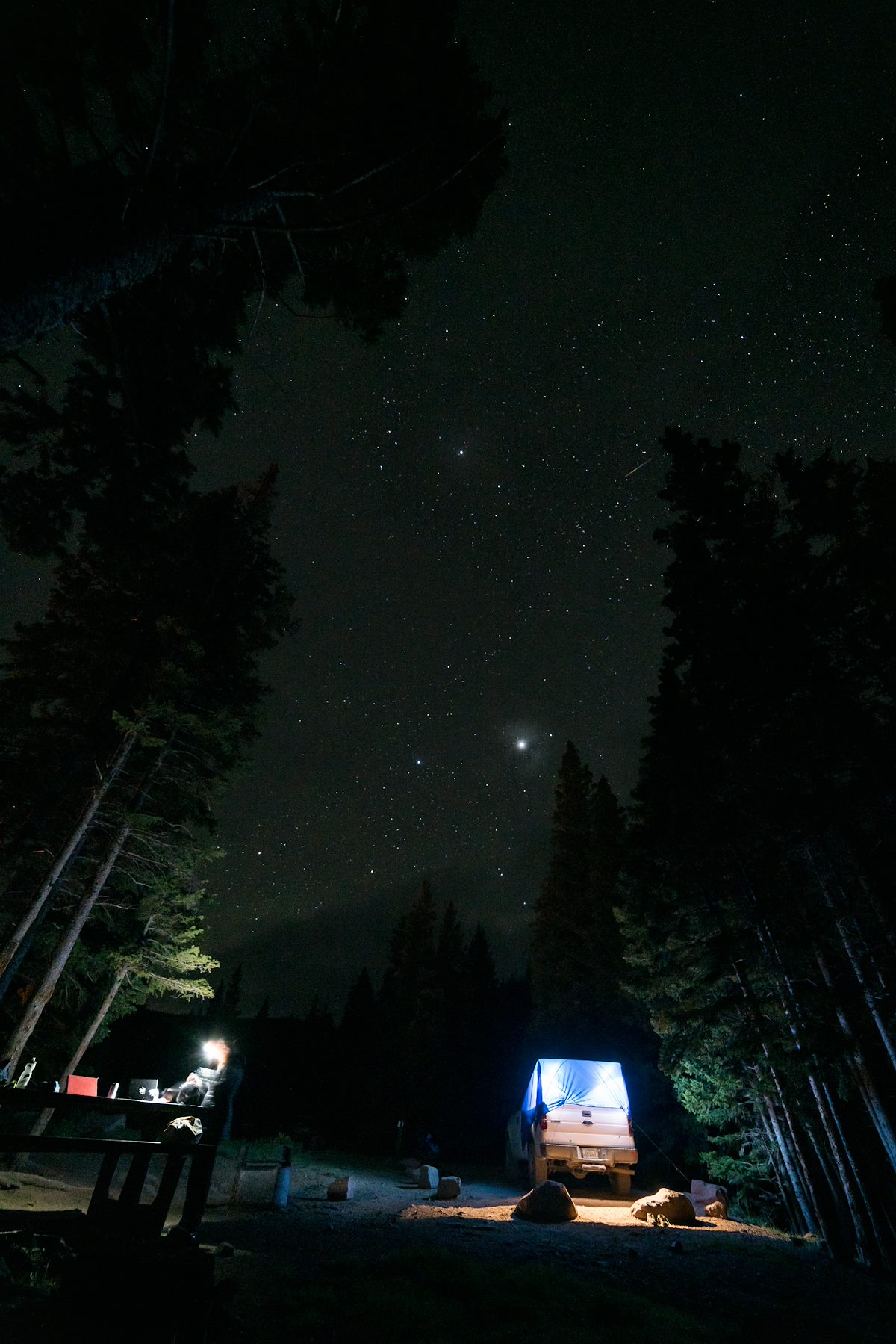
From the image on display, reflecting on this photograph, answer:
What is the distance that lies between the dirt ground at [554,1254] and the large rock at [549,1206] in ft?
0.98

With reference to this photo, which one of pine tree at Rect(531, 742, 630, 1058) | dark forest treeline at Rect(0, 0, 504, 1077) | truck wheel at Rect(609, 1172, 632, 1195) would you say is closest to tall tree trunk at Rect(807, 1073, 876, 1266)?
truck wheel at Rect(609, 1172, 632, 1195)

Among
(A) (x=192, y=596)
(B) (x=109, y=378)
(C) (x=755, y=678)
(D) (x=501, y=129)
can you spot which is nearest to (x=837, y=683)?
(C) (x=755, y=678)

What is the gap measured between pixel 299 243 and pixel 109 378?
3218mm

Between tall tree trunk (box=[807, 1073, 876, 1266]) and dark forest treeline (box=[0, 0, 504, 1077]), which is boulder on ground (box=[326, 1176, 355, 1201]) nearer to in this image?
dark forest treeline (box=[0, 0, 504, 1077])

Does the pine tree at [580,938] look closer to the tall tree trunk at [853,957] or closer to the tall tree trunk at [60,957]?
the tall tree trunk at [853,957]

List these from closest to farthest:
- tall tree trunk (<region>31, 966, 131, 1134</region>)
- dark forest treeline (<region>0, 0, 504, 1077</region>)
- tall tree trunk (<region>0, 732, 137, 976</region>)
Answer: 1. dark forest treeline (<region>0, 0, 504, 1077</region>)
2. tall tree trunk (<region>0, 732, 137, 976</region>)
3. tall tree trunk (<region>31, 966, 131, 1134</region>)

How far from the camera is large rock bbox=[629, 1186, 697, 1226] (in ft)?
37.4

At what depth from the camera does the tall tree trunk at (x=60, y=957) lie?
419 inches

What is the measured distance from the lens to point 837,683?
395 inches

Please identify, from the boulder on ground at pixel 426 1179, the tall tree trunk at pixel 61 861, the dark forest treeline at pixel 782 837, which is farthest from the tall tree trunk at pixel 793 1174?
the tall tree trunk at pixel 61 861

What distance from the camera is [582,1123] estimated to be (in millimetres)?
14984

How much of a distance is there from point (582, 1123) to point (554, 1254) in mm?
7796

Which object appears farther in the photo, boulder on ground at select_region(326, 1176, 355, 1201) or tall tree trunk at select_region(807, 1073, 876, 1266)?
boulder on ground at select_region(326, 1176, 355, 1201)

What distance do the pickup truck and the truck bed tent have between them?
0.05 ft
